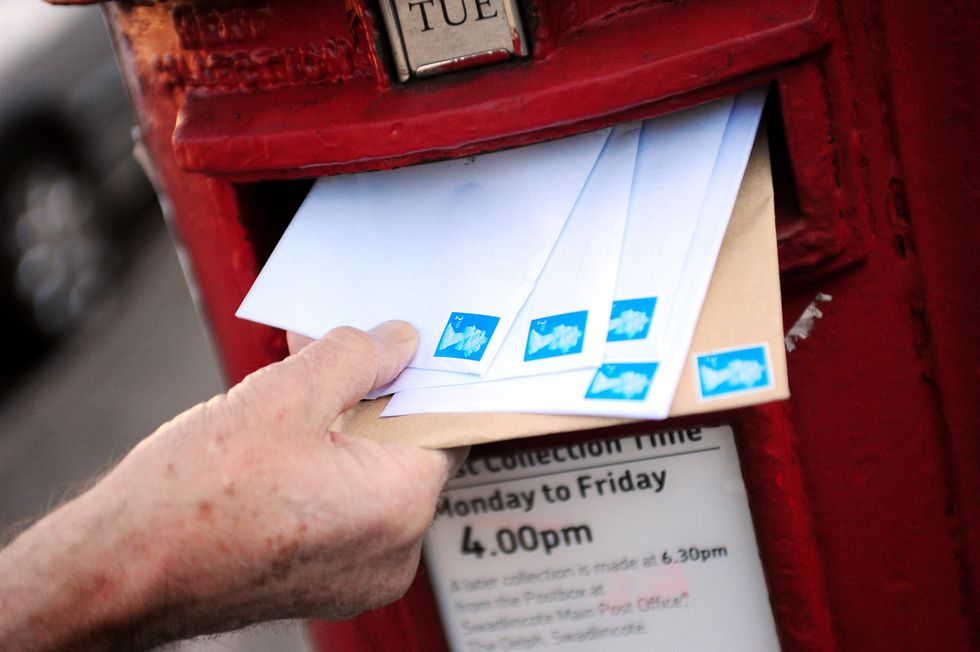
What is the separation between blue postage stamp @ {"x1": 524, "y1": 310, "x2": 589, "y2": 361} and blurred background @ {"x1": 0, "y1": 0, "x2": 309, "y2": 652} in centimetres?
298

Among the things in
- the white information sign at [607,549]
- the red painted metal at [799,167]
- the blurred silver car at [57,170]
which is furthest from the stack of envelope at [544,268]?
the blurred silver car at [57,170]

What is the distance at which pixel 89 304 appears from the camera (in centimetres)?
452

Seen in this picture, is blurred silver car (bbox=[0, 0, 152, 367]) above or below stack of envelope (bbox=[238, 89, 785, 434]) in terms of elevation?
below

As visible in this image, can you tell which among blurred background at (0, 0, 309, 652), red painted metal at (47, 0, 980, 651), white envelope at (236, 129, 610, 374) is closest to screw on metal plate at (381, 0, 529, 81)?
red painted metal at (47, 0, 980, 651)

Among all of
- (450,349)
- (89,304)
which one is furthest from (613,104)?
(89,304)

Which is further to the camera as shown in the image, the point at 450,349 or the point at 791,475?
the point at 791,475

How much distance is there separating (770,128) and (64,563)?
0.96 m

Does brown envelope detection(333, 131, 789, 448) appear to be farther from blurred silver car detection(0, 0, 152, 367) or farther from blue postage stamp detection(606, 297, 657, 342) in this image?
blurred silver car detection(0, 0, 152, 367)

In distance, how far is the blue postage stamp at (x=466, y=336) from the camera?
3.67ft

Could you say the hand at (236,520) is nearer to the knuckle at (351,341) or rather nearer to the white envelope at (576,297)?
the knuckle at (351,341)

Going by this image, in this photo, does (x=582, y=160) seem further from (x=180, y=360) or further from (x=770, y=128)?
(x=180, y=360)

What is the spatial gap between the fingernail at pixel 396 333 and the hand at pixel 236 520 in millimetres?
11

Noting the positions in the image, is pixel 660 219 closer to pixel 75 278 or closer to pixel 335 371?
pixel 335 371

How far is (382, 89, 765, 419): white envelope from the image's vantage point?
3.30 feet
